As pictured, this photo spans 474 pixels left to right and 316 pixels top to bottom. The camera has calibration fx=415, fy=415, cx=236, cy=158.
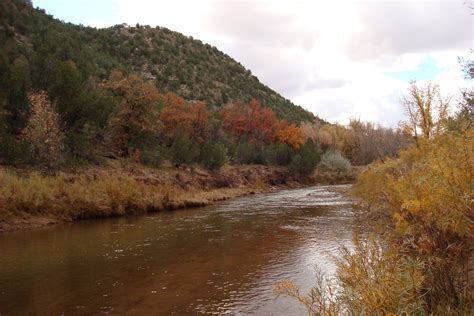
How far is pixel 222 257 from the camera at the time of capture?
16.9 m

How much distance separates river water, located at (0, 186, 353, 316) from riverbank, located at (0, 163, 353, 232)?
1.58 metres

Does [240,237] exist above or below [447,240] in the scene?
below

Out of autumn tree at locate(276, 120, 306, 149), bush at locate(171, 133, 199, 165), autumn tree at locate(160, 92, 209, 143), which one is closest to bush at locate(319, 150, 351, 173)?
autumn tree at locate(276, 120, 306, 149)

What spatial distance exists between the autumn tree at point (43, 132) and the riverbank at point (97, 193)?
1.50 meters

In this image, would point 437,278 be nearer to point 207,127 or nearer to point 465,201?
point 465,201

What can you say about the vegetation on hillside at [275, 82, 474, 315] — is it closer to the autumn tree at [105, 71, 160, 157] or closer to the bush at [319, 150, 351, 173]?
the autumn tree at [105, 71, 160, 157]

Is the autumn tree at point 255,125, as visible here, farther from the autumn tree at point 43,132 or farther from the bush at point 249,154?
the autumn tree at point 43,132

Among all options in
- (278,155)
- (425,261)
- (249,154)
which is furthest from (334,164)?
(425,261)

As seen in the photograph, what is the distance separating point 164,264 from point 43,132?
1755 centimetres

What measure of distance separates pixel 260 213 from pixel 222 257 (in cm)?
1382

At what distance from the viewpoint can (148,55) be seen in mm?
97375

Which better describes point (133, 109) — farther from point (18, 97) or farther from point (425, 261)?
point (425, 261)

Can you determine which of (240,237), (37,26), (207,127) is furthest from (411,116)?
A: (37,26)

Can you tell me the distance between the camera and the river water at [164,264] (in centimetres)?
1137
